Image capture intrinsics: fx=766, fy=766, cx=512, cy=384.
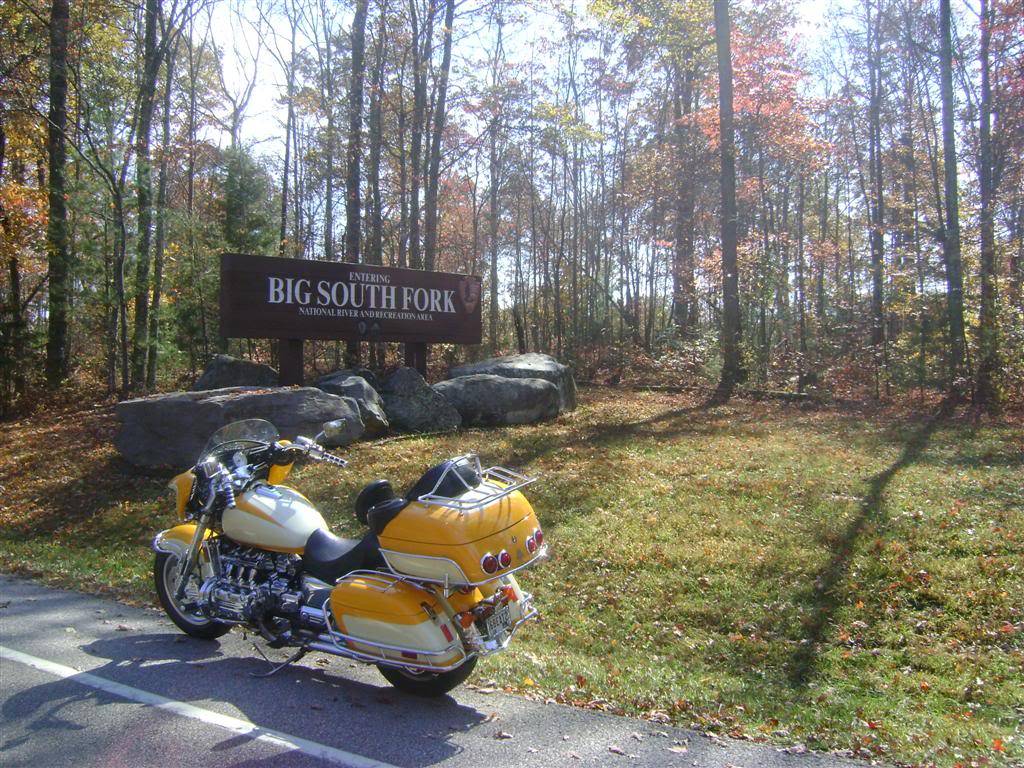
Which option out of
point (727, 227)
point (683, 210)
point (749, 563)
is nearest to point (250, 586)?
point (749, 563)

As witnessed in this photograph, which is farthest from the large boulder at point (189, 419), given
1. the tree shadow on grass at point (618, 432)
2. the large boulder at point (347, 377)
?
the tree shadow on grass at point (618, 432)

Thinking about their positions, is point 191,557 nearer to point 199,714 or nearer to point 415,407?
point 199,714

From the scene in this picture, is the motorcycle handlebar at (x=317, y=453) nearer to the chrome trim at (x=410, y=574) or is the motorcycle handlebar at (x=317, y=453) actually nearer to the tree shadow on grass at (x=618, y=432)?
the chrome trim at (x=410, y=574)

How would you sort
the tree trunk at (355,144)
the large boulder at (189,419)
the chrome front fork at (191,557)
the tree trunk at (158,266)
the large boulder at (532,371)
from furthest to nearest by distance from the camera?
the tree trunk at (355,144), the tree trunk at (158,266), the large boulder at (532,371), the large boulder at (189,419), the chrome front fork at (191,557)

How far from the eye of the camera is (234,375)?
14.2 metres

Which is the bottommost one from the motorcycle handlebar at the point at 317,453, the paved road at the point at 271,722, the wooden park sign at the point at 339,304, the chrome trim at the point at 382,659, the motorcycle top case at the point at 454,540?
the paved road at the point at 271,722

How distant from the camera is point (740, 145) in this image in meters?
23.6

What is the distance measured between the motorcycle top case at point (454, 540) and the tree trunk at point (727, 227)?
1402 centimetres

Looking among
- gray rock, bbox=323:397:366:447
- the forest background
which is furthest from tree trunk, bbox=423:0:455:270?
gray rock, bbox=323:397:366:447

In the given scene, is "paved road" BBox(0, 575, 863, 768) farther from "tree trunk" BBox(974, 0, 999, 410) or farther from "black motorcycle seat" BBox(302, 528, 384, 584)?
"tree trunk" BBox(974, 0, 999, 410)

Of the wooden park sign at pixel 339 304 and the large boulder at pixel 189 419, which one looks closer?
the large boulder at pixel 189 419

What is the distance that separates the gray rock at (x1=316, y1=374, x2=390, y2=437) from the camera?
12719mm

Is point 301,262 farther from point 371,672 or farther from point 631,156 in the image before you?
point 631,156

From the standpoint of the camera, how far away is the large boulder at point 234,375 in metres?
14.1
